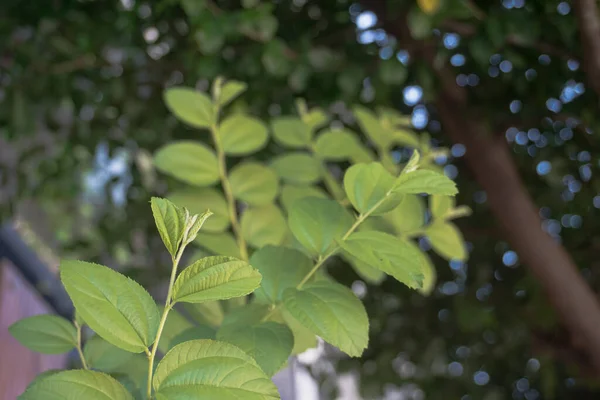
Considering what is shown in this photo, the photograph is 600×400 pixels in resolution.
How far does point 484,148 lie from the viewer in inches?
31.1

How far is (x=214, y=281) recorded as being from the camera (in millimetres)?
178

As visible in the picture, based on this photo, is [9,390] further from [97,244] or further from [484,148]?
[484,148]

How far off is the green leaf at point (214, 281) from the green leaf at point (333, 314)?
0.12 ft

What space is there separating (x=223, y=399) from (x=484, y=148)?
2.29ft

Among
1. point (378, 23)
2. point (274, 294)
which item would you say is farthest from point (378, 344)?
point (274, 294)

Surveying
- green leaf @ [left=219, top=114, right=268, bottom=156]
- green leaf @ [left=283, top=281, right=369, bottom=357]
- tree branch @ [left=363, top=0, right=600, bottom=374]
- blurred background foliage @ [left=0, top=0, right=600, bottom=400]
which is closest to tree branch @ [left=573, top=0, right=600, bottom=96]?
blurred background foliage @ [left=0, top=0, right=600, bottom=400]

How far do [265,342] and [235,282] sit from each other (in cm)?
5

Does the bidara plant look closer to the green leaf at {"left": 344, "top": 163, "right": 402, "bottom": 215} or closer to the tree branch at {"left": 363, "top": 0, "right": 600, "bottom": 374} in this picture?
the green leaf at {"left": 344, "top": 163, "right": 402, "bottom": 215}

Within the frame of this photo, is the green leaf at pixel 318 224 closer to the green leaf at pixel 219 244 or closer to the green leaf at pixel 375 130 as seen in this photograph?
the green leaf at pixel 219 244

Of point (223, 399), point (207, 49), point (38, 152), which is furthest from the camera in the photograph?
point (38, 152)

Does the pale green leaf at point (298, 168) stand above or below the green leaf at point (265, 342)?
below

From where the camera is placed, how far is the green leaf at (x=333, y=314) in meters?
0.21

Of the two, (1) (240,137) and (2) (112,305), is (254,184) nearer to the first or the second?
(1) (240,137)

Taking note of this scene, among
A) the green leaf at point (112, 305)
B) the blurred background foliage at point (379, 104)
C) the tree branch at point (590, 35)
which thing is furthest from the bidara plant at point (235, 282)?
the tree branch at point (590, 35)
